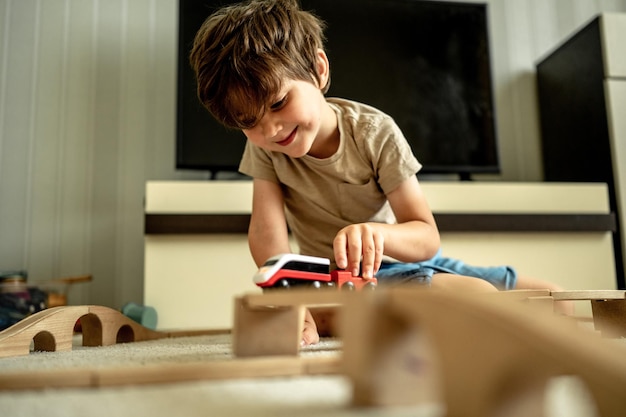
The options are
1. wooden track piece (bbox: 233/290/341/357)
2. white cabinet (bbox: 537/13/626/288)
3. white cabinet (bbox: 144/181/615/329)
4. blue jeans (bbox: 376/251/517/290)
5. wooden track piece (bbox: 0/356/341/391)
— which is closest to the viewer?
wooden track piece (bbox: 0/356/341/391)

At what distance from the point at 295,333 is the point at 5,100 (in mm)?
1634

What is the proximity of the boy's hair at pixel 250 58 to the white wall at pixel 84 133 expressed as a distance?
A: 0.92 metres

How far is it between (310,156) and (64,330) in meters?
0.49

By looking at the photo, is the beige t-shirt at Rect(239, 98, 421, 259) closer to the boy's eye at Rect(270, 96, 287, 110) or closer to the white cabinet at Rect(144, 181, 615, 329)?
the boy's eye at Rect(270, 96, 287, 110)

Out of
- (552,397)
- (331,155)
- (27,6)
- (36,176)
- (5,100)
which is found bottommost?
(552,397)

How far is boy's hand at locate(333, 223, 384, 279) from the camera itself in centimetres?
59

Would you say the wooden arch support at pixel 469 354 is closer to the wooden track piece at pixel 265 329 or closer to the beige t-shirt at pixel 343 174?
the wooden track piece at pixel 265 329

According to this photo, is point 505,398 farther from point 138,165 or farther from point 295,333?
point 138,165

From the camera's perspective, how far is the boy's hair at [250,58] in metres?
0.79

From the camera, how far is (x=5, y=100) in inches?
68.4

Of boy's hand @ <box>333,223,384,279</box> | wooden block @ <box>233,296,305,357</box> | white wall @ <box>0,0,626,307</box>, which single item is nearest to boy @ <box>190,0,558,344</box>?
boy's hand @ <box>333,223,384,279</box>

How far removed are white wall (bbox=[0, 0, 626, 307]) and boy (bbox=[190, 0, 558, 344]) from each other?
801 millimetres

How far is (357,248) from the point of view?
605 mm

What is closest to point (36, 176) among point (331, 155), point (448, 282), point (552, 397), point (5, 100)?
point (5, 100)
